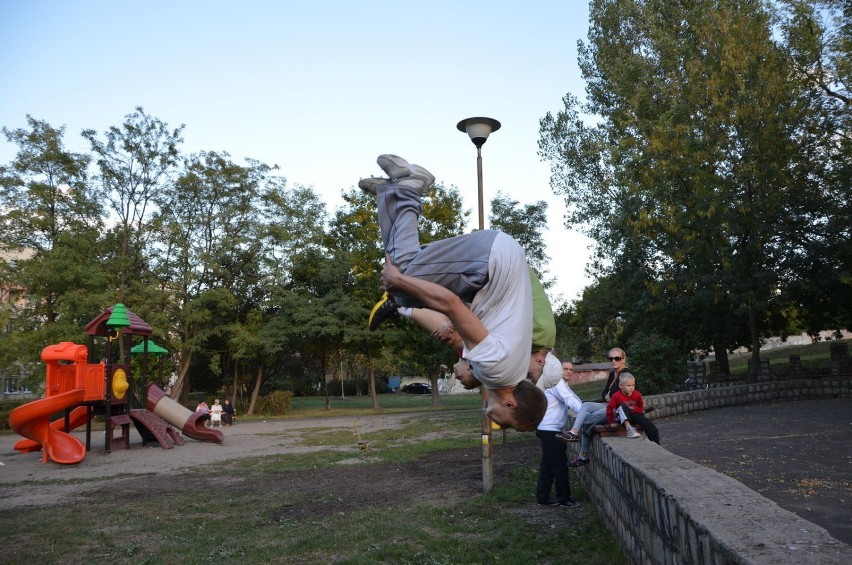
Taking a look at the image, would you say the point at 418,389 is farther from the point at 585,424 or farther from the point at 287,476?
the point at 585,424

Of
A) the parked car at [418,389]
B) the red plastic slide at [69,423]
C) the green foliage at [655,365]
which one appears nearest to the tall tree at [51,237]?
the red plastic slide at [69,423]

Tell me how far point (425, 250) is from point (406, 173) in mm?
479

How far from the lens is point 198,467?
600 inches

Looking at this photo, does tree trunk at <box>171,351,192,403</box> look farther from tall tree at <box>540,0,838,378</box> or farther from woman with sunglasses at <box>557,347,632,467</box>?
woman with sunglasses at <box>557,347,632,467</box>

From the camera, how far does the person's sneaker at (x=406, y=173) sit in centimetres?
368

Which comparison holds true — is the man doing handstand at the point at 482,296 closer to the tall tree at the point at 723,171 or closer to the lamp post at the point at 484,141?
the lamp post at the point at 484,141

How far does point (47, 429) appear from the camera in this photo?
17812 millimetres

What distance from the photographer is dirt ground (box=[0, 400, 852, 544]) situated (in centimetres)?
847

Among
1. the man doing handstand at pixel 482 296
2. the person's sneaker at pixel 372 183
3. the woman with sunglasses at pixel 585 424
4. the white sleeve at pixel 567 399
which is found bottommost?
the woman with sunglasses at pixel 585 424

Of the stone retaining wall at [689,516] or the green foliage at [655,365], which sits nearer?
the stone retaining wall at [689,516]

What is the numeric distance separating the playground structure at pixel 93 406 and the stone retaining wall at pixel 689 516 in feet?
49.9

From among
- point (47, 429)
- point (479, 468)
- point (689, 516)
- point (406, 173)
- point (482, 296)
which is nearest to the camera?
point (482, 296)

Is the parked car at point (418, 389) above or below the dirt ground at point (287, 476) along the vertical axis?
below

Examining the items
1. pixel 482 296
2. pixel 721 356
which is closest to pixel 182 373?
pixel 721 356
